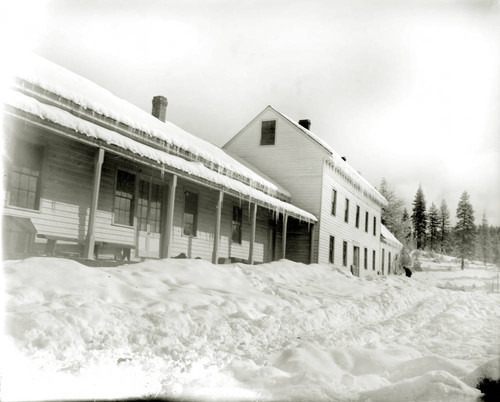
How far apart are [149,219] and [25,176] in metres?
4.01

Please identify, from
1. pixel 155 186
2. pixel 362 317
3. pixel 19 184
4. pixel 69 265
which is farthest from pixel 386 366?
pixel 155 186

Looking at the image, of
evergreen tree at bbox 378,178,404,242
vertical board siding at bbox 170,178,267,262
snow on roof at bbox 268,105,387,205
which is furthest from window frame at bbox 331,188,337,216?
evergreen tree at bbox 378,178,404,242

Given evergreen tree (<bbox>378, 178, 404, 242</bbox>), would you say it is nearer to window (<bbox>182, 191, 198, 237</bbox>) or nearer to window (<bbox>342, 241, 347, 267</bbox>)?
window (<bbox>342, 241, 347, 267</bbox>)

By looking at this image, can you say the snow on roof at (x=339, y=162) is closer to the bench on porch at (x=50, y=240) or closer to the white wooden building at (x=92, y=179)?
the white wooden building at (x=92, y=179)

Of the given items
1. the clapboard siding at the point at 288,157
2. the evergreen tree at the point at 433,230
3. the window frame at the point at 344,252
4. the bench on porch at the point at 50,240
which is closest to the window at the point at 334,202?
the clapboard siding at the point at 288,157

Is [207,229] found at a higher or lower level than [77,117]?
lower

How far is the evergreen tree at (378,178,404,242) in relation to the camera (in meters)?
51.1

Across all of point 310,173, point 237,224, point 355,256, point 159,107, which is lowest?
point 355,256

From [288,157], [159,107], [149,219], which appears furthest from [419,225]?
[149,219]

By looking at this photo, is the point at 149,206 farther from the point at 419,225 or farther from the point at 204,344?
the point at 419,225

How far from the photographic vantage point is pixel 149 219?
41.8ft

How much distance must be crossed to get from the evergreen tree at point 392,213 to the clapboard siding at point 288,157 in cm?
3207

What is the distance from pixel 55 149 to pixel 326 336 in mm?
7635

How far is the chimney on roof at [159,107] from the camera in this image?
16.4m
